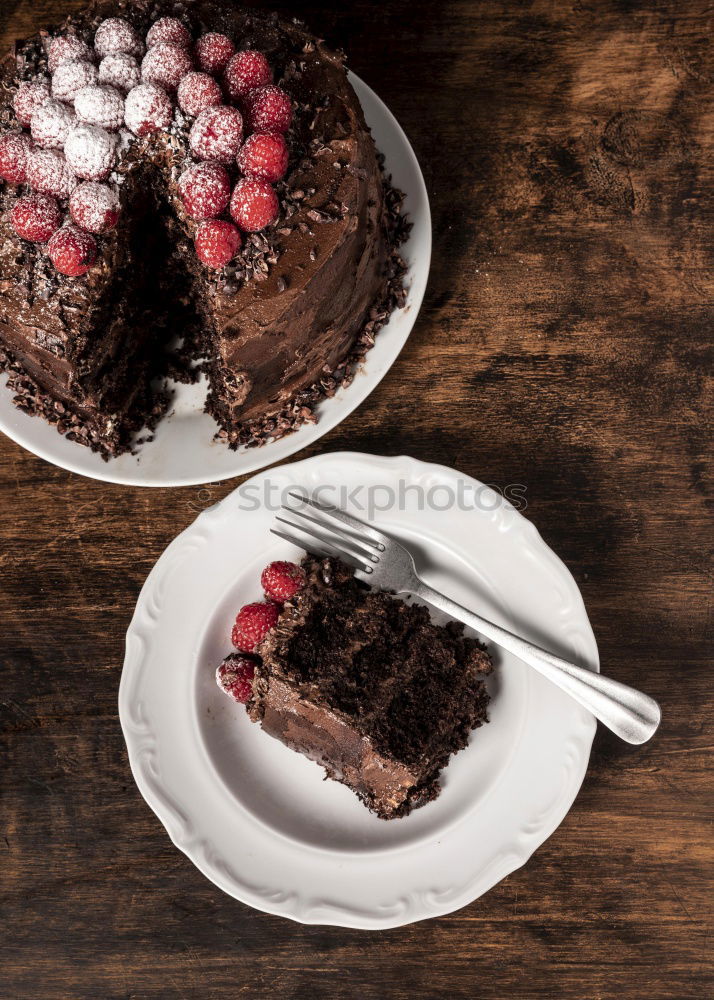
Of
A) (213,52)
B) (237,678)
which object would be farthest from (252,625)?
(213,52)

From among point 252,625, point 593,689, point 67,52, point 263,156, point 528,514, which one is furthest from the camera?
Result: point 528,514

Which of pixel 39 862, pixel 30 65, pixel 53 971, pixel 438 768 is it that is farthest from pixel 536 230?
pixel 53 971

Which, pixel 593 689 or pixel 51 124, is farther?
pixel 593 689

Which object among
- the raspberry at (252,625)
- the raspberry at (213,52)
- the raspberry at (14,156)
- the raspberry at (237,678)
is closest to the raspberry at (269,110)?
the raspberry at (213,52)

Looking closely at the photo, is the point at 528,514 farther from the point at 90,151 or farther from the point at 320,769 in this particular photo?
the point at 90,151

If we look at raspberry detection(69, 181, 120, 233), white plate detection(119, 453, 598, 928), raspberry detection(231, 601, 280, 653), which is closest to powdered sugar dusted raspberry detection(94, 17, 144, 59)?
raspberry detection(69, 181, 120, 233)

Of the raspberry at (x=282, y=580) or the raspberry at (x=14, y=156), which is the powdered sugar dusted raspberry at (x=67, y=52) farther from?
the raspberry at (x=282, y=580)
